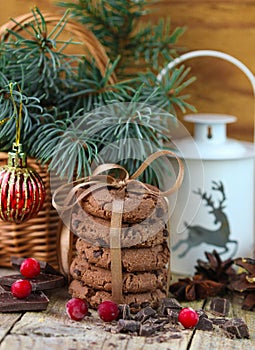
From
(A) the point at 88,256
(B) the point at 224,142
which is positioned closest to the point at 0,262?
(A) the point at 88,256

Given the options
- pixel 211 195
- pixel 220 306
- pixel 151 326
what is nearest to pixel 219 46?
pixel 211 195

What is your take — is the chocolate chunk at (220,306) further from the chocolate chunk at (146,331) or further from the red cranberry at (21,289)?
the red cranberry at (21,289)

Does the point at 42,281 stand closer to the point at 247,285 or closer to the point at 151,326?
the point at 151,326

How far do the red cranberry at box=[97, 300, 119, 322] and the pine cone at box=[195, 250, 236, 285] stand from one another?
287 mm

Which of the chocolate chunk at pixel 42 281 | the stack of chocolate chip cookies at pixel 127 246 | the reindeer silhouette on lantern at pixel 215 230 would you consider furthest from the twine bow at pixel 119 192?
the reindeer silhouette on lantern at pixel 215 230

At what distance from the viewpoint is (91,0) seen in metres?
1.34

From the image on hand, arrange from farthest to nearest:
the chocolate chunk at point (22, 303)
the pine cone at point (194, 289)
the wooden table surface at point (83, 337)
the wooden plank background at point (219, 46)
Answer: the wooden plank background at point (219, 46) < the pine cone at point (194, 289) < the chocolate chunk at point (22, 303) < the wooden table surface at point (83, 337)

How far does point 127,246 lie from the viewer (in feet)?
3.20

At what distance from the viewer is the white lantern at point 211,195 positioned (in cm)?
122

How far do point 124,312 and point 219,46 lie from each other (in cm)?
72

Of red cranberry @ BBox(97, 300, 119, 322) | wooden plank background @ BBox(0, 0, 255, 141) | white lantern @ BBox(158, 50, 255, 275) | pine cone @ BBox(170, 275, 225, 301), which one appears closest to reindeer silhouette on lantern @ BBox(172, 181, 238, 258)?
white lantern @ BBox(158, 50, 255, 275)

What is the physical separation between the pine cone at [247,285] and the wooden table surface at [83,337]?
0.27 feet

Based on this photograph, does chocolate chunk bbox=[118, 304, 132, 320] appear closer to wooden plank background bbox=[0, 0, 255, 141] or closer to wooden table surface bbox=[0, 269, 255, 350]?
wooden table surface bbox=[0, 269, 255, 350]

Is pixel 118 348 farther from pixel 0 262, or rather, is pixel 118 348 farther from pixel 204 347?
pixel 0 262
